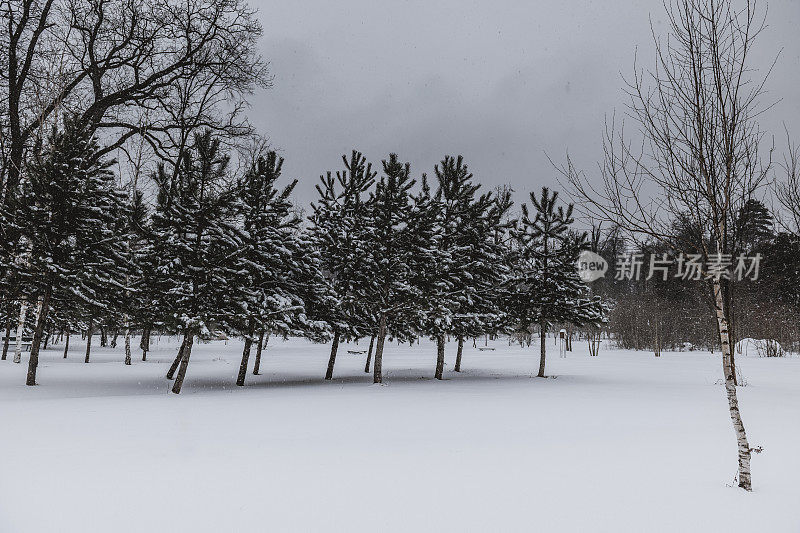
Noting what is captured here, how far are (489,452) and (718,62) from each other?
613 cm

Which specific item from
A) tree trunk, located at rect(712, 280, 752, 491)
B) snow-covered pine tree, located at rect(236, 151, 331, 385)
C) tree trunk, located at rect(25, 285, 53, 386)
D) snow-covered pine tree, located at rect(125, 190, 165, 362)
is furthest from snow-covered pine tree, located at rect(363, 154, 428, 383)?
tree trunk, located at rect(712, 280, 752, 491)

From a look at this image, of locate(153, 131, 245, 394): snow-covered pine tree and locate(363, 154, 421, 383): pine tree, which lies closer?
locate(153, 131, 245, 394): snow-covered pine tree

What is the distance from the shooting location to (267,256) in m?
17.1

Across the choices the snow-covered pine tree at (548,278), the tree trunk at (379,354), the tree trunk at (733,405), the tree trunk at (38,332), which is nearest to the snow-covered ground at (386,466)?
the tree trunk at (733,405)

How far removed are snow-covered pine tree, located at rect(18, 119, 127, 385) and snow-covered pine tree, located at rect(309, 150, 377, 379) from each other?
756 centimetres

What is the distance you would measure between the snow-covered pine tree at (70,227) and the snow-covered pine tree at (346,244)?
24.8ft

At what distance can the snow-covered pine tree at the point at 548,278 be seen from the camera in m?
22.6

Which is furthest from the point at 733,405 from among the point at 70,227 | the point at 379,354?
the point at 70,227

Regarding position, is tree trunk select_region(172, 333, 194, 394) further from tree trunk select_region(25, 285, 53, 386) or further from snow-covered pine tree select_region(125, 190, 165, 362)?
tree trunk select_region(25, 285, 53, 386)

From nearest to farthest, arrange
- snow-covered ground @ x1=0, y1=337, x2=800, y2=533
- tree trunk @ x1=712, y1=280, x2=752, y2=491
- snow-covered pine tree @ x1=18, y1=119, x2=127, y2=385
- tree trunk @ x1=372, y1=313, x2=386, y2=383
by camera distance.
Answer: snow-covered ground @ x1=0, y1=337, x2=800, y2=533, tree trunk @ x1=712, y1=280, x2=752, y2=491, snow-covered pine tree @ x1=18, y1=119, x2=127, y2=385, tree trunk @ x1=372, y1=313, x2=386, y2=383

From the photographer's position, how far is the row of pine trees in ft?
49.5

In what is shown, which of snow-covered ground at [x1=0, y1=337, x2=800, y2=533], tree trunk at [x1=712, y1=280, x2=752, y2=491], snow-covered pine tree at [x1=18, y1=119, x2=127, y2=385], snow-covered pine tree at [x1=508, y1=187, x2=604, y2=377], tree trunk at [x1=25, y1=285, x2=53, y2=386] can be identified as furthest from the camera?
snow-covered pine tree at [x1=508, y1=187, x2=604, y2=377]

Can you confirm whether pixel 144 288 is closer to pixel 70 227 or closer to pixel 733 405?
pixel 70 227

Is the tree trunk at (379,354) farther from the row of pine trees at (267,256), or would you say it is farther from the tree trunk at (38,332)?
Answer: the tree trunk at (38,332)
